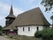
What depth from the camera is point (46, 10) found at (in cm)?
4297

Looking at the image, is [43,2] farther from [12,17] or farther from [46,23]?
[12,17]

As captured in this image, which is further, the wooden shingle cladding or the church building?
the wooden shingle cladding

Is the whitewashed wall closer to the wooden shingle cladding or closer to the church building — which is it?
the church building

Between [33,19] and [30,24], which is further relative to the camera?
[33,19]

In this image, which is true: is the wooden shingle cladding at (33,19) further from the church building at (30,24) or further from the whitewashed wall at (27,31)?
the whitewashed wall at (27,31)

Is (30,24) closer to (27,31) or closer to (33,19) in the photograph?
(33,19)

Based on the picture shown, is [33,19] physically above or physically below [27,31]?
above

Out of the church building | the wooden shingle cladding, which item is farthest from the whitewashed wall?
the wooden shingle cladding

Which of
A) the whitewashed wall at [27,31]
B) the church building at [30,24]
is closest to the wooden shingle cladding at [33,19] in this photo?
the church building at [30,24]

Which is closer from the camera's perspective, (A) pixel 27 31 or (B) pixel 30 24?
(B) pixel 30 24

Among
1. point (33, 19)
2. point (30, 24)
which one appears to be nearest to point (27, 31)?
point (30, 24)

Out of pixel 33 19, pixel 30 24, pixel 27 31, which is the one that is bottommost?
pixel 27 31

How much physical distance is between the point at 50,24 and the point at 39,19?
3986 millimetres

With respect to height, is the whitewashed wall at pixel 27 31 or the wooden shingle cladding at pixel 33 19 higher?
the wooden shingle cladding at pixel 33 19
